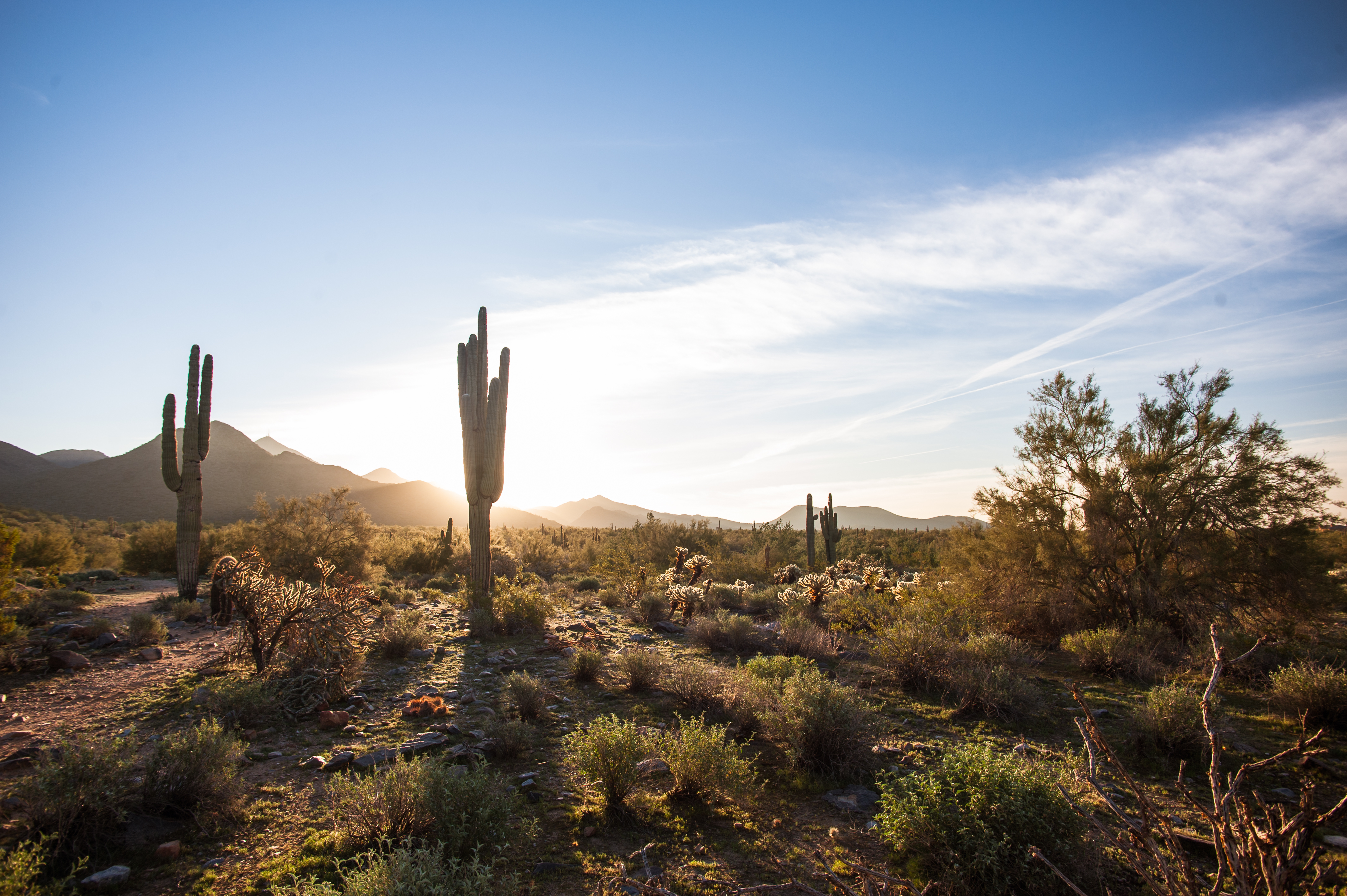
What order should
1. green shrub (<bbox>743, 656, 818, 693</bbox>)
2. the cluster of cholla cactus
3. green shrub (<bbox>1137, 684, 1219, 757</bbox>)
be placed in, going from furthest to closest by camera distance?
the cluster of cholla cactus < green shrub (<bbox>743, 656, 818, 693</bbox>) < green shrub (<bbox>1137, 684, 1219, 757</bbox>)

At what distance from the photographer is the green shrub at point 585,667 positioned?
9906 mm

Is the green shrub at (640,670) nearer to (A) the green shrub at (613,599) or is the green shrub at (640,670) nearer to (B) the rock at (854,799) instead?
(B) the rock at (854,799)

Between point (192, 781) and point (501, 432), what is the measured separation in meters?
11.5

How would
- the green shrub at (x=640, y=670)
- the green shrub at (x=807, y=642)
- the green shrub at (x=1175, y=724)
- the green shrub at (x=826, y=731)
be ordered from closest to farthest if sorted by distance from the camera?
the green shrub at (x=826, y=731) → the green shrub at (x=1175, y=724) → the green shrub at (x=640, y=670) → the green shrub at (x=807, y=642)

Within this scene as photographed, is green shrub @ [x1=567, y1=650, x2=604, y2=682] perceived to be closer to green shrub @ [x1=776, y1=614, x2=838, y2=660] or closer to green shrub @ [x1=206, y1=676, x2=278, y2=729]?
green shrub @ [x1=776, y1=614, x2=838, y2=660]

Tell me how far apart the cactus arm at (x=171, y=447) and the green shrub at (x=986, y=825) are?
18.2 meters

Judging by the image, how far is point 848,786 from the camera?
6.41 metres

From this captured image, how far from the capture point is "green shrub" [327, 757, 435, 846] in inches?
191

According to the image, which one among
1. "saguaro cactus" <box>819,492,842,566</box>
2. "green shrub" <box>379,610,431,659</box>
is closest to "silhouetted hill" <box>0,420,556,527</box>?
"saguaro cactus" <box>819,492,842,566</box>

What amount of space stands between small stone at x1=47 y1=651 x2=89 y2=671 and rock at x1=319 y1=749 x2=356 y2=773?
19.0ft

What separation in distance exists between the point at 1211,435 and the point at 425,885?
14.7 meters

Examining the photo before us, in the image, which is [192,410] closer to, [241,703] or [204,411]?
[204,411]

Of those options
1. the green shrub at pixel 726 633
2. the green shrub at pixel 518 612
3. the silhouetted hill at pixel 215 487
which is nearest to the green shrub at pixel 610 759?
the green shrub at pixel 726 633

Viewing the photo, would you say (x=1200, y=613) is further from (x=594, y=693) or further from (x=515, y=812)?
(x=515, y=812)
